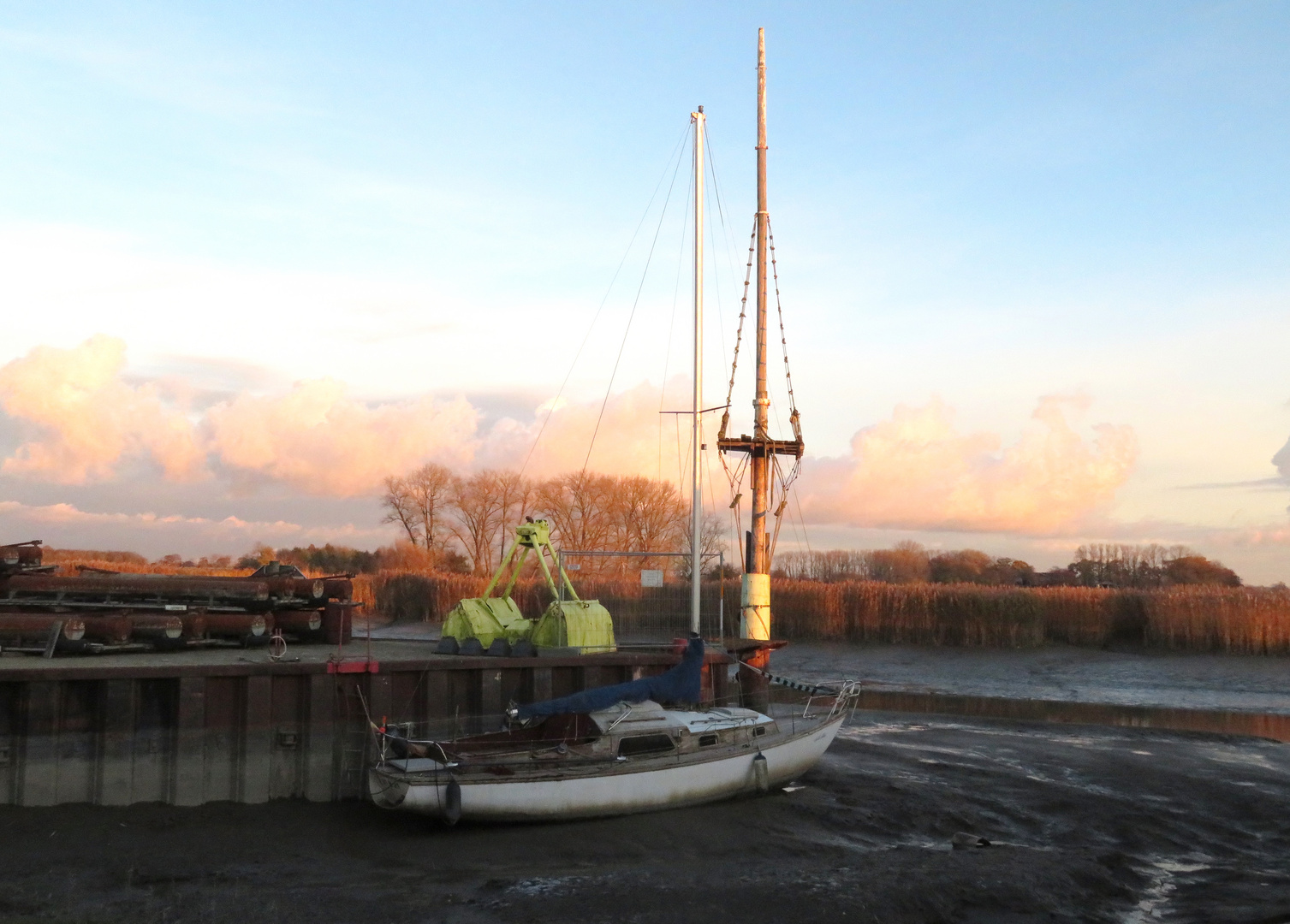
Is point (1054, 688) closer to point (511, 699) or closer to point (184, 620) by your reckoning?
point (511, 699)

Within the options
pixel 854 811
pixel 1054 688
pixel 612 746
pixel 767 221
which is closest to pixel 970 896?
pixel 854 811

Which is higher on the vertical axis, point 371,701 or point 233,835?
point 371,701

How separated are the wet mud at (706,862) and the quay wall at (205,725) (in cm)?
36

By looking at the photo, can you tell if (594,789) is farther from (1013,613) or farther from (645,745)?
(1013,613)

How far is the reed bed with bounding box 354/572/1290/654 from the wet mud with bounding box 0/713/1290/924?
20.7m

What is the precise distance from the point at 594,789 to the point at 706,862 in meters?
1.99

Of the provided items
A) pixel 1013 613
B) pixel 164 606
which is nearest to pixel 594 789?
pixel 164 606

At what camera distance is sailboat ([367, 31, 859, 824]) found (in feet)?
48.8

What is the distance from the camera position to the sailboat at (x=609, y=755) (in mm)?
14859

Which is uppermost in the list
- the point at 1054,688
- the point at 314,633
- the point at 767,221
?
the point at 767,221

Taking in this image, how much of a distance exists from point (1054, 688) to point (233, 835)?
29.8 metres

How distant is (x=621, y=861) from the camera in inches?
562

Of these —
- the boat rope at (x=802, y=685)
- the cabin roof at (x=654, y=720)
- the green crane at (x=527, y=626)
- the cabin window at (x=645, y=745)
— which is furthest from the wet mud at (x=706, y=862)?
the green crane at (x=527, y=626)

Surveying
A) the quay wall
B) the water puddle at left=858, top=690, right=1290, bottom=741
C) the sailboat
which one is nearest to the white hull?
the sailboat
